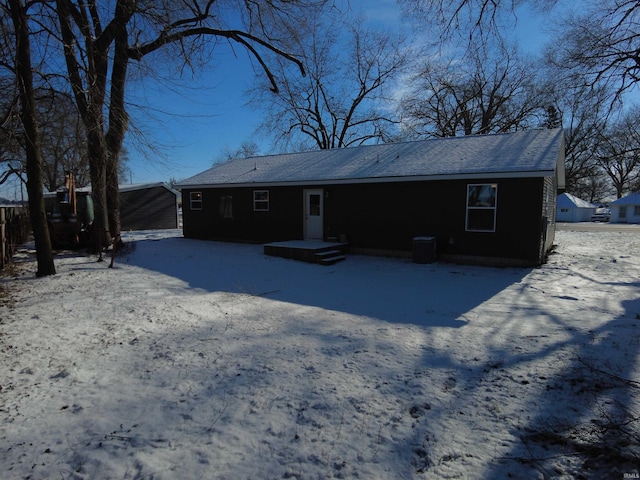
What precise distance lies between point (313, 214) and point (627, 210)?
40846mm

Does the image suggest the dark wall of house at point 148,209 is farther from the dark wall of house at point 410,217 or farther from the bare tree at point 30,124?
the bare tree at point 30,124

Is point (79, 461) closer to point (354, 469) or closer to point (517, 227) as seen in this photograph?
point (354, 469)

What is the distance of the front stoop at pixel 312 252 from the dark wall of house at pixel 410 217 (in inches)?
39.7

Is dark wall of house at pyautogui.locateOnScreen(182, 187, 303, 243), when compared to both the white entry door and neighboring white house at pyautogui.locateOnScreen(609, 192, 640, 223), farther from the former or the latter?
neighboring white house at pyautogui.locateOnScreen(609, 192, 640, 223)

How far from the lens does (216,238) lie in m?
17.0

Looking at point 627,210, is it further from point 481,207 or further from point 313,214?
point 313,214

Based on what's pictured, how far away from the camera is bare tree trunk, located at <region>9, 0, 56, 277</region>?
7.18 meters

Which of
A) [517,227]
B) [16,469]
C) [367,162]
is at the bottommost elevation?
[16,469]

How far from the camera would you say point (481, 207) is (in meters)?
11.0

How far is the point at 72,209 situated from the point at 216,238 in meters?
5.69

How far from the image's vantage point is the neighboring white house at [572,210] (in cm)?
4194

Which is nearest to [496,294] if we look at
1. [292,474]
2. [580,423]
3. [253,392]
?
[580,423]

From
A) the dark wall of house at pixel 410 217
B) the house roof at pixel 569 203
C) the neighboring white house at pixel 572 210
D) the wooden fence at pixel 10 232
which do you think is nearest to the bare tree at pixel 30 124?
the wooden fence at pixel 10 232

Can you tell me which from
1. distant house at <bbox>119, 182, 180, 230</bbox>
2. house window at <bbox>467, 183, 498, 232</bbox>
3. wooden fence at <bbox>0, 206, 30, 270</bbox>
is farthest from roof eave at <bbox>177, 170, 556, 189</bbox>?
distant house at <bbox>119, 182, 180, 230</bbox>
